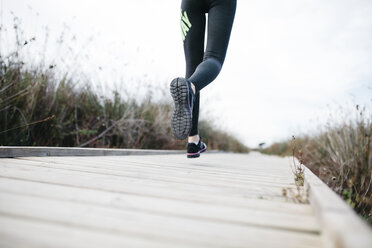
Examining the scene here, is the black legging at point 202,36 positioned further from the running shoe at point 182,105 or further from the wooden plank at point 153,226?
the wooden plank at point 153,226

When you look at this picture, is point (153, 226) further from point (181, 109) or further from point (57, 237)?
point (181, 109)

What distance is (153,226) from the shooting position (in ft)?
1.72

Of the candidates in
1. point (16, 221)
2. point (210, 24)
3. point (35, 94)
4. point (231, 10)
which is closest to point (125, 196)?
point (16, 221)

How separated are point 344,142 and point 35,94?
3.13 metres

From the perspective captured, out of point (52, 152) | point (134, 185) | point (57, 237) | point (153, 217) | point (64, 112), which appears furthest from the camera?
point (64, 112)

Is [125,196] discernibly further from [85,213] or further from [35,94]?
[35,94]

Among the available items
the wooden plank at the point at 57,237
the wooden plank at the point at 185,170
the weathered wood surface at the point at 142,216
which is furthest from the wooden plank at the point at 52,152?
the wooden plank at the point at 57,237

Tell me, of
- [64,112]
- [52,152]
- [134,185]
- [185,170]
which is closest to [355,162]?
[185,170]

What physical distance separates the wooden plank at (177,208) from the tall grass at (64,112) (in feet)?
3.77

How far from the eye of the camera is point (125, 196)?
2.33 ft

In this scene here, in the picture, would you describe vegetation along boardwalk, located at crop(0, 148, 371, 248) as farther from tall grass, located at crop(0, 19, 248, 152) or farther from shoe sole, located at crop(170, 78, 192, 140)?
tall grass, located at crop(0, 19, 248, 152)

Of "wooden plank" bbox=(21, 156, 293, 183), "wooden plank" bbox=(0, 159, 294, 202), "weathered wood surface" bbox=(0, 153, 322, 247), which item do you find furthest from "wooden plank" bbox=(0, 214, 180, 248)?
"wooden plank" bbox=(21, 156, 293, 183)

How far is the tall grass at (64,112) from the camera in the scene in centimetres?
239

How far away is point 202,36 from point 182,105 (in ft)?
1.80
